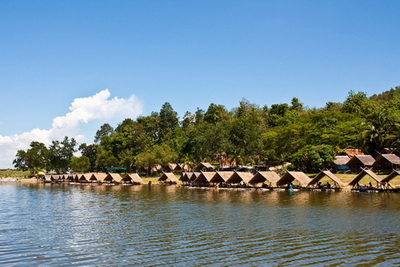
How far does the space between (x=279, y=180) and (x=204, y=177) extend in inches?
494

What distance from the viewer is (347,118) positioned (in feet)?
236

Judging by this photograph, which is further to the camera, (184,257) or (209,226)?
(209,226)

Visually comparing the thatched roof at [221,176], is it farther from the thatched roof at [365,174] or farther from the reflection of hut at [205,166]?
the reflection of hut at [205,166]

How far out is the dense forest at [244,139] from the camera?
59.1 metres

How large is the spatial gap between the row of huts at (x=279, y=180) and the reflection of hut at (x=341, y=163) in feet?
19.4

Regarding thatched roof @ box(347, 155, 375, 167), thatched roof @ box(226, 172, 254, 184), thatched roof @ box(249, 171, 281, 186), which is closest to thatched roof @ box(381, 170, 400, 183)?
→ thatched roof @ box(249, 171, 281, 186)

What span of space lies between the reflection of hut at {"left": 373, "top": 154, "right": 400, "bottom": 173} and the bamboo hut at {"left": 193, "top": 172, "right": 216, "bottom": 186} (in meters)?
22.9

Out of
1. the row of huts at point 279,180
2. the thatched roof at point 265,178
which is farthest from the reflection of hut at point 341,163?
the thatched roof at point 265,178

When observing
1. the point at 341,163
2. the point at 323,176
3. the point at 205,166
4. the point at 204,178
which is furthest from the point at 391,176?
the point at 205,166

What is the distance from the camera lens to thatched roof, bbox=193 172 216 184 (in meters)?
54.6

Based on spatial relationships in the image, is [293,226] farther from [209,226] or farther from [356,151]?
[356,151]

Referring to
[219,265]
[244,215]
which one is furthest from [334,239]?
[244,215]

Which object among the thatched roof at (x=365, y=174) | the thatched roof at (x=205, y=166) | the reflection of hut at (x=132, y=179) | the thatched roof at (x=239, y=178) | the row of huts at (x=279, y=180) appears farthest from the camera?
the thatched roof at (x=205, y=166)

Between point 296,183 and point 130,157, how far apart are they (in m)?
47.8
